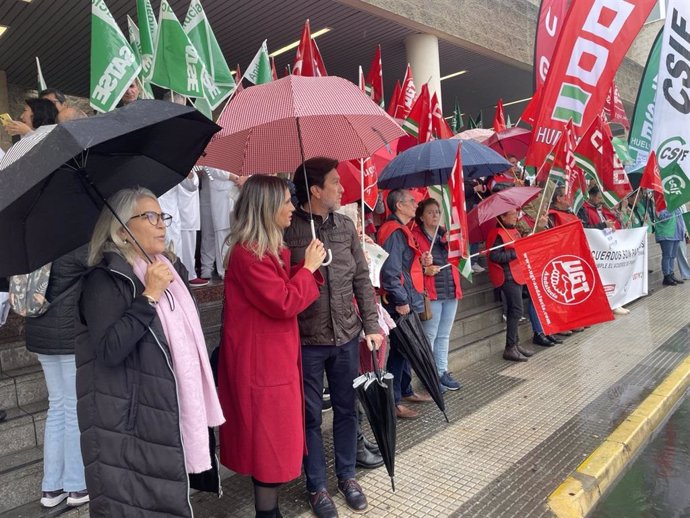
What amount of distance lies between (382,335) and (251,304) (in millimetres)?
929

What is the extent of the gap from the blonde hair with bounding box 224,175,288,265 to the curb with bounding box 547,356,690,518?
2.35m

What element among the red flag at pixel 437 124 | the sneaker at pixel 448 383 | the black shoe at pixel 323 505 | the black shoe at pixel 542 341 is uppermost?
the red flag at pixel 437 124

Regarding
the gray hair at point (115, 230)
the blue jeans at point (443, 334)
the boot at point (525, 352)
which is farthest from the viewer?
the boot at point (525, 352)

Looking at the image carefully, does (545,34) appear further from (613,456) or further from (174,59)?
(613,456)

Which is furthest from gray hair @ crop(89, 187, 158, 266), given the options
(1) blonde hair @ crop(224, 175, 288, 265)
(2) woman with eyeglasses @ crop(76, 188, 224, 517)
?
(1) blonde hair @ crop(224, 175, 288, 265)

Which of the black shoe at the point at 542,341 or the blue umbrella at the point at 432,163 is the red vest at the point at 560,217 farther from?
the blue umbrella at the point at 432,163

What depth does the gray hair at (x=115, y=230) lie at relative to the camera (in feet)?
7.15

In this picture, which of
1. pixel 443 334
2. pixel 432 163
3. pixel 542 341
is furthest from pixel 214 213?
pixel 542 341

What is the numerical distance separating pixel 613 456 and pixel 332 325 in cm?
236

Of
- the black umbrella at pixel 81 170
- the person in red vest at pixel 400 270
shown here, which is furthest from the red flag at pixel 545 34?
the black umbrella at pixel 81 170

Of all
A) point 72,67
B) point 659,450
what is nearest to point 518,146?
point 659,450

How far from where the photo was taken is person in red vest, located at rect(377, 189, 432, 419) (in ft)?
13.9

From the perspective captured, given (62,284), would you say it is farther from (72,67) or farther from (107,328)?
(72,67)

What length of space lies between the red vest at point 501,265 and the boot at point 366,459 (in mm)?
3062
